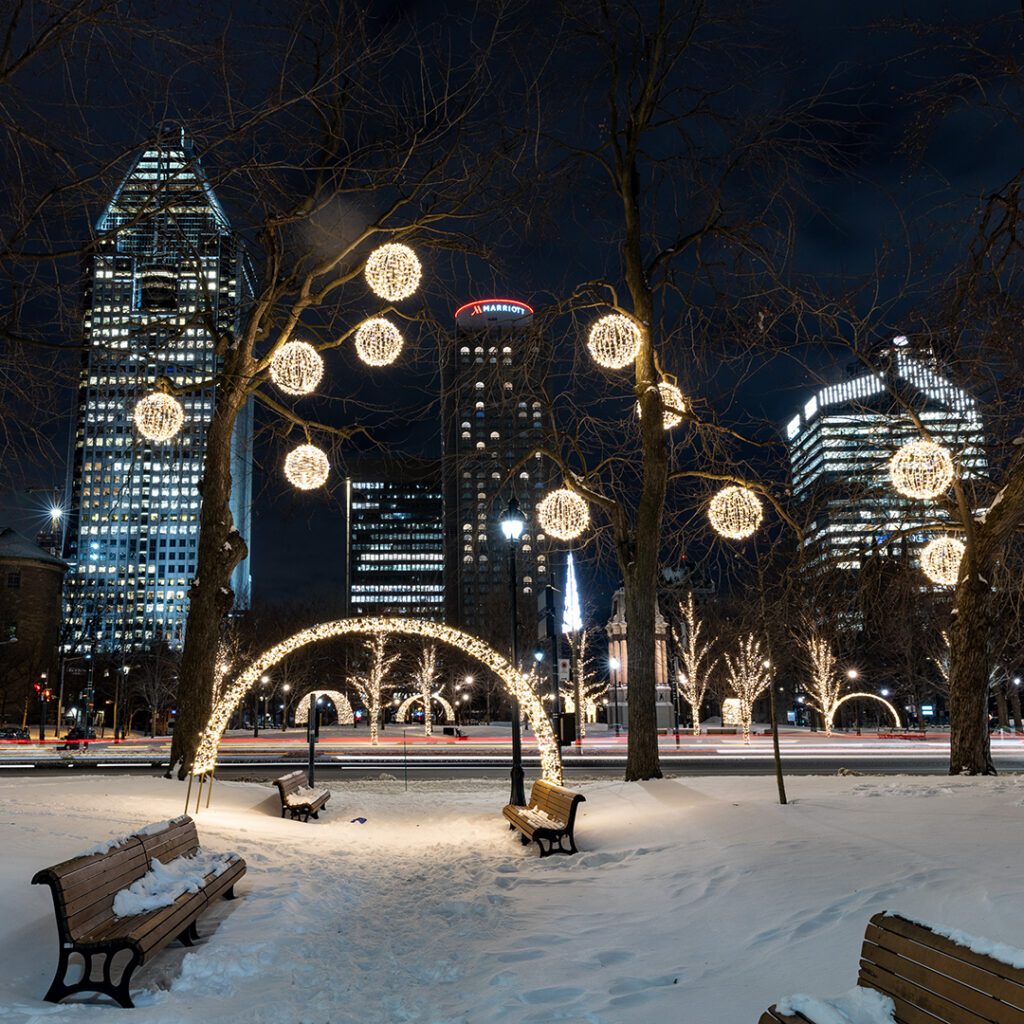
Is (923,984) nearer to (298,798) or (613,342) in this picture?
(613,342)

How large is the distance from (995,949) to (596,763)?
27.1 metres

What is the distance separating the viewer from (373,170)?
14148 mm

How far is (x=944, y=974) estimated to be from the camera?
3.62 m

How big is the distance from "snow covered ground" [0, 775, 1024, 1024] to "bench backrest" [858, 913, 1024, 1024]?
1430mm

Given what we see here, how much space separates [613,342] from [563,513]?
3.33 metres

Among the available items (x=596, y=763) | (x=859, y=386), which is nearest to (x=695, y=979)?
(x=859, y=386)

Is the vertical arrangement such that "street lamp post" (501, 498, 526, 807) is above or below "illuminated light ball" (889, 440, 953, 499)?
below

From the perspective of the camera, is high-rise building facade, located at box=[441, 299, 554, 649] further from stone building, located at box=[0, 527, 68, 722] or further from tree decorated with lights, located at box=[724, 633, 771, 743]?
stone building, located at box=[0, 527, 68, 722]

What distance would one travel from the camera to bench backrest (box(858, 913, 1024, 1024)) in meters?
3.26

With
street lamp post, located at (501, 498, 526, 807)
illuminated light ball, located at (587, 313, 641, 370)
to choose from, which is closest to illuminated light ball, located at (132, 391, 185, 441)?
street lamp post, located at (501, 498, 526, 807)

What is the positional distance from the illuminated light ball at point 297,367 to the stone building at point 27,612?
223 feet

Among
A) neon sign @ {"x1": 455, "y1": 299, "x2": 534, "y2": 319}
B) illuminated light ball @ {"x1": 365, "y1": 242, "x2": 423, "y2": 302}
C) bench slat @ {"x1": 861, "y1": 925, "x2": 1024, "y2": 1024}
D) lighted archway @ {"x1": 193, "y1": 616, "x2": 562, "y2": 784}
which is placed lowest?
bench slat @ {"x1": 861, "y1": 925, "x2": 1024, "y2": 1024}

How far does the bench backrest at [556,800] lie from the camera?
11562 millimetres

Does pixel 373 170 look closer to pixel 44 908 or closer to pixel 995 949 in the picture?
pixel 44 908
